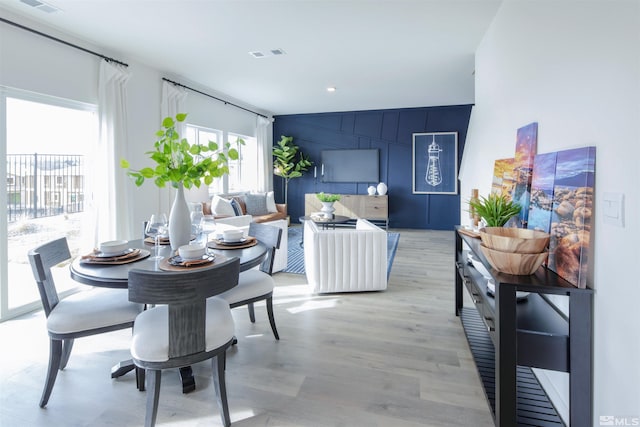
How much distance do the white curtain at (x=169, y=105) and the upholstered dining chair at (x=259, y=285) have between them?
253 centimetres

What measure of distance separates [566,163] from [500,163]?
1084 millimetres

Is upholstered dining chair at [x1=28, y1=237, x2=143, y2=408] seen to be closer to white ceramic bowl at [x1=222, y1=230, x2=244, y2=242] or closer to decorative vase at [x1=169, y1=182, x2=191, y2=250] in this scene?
decorative vase at [x1=169, y1=182, x2=191, y2=250]

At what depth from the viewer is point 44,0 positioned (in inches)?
109

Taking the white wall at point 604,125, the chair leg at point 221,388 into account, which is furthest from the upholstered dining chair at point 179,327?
the white wall at point 604,125

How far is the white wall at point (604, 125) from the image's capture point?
115cm

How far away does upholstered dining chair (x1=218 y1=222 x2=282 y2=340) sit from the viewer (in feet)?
7.27

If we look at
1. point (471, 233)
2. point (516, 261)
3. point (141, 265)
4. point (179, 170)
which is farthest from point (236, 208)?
point (516, 261)

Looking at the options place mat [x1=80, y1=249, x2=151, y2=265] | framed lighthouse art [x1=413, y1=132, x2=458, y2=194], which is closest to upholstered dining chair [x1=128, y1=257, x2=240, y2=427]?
place mat [x1=80, y1=249, x2=151, y2=265]

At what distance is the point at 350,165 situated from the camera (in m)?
8.01

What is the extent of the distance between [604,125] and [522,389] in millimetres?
1459

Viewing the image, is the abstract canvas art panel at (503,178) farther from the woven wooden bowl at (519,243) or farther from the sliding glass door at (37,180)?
the sliding glass door at (37,180)

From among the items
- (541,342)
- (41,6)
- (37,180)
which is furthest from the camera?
(37,180)
